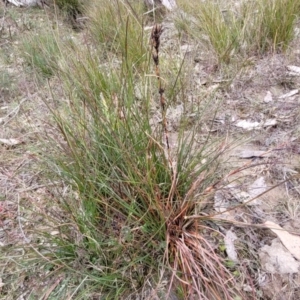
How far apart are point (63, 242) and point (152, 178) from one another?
37 cm

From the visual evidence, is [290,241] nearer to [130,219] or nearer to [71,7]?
[130,219]

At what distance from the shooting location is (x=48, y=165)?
52.2 inches

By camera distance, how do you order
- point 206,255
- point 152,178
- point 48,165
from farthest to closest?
point 48,165, point 152,178, point 206,255

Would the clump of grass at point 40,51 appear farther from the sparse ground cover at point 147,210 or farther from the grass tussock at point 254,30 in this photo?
the grass tussock at point 254,30

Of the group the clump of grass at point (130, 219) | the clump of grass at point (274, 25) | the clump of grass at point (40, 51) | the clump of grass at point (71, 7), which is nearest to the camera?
the clump of grass at point (130, 219)

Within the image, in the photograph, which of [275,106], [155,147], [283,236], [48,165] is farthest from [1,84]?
[283,236]

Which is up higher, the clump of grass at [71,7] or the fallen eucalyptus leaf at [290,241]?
the clump of grass at [71,7]

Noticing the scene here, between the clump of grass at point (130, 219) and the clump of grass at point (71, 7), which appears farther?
the clump of grass at point (71, 7)

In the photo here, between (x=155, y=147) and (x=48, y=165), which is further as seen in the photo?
(x=48, y=165)

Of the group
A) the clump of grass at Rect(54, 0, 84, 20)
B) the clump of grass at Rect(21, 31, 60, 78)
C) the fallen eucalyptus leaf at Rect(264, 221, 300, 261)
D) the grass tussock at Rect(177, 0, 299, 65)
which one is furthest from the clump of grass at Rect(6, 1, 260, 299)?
the clump of grass at Rect(54, 0, 84, 20)

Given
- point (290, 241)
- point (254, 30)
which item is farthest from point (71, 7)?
point (290, 241)

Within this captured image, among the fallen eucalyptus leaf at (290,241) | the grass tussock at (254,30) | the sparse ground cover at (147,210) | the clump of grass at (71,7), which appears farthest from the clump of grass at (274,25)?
the clump of grass at (71,7)

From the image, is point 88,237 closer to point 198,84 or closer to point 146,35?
point 198,84

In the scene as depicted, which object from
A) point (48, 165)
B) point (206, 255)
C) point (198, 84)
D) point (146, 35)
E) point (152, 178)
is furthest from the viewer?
point (146, 35)
